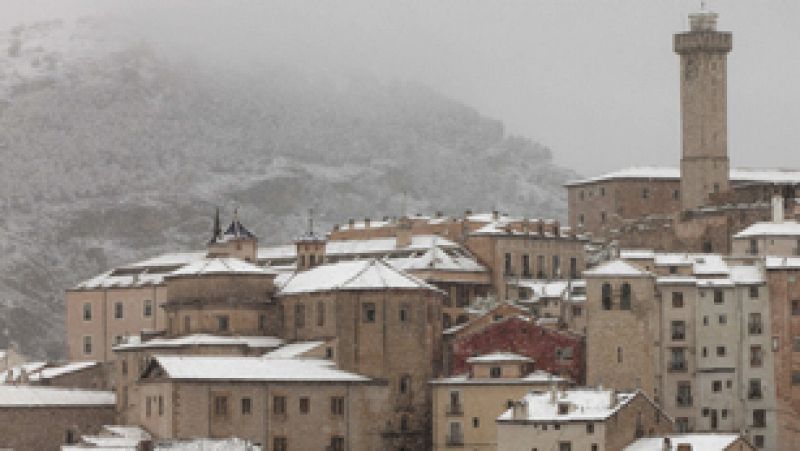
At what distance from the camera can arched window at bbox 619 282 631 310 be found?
417ft

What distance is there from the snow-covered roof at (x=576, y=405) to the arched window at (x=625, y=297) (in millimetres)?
8300

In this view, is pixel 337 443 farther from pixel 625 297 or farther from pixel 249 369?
pixel 625 297

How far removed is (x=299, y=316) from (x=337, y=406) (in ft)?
31.1

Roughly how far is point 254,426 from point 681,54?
44061 millimetres

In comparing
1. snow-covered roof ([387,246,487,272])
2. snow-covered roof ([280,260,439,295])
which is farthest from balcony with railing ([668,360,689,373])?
snow-covered roof ([387,246,487,272])

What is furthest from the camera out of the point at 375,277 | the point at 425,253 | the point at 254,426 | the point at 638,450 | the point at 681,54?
the point at 681,54

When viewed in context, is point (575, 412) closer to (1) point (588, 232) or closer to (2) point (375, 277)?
(2) point (375, 277)

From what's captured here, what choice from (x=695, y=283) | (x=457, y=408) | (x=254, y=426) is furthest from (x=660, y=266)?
(x=254, y=426)

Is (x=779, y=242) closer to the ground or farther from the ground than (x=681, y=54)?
closer to the ground

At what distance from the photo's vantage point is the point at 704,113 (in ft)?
510

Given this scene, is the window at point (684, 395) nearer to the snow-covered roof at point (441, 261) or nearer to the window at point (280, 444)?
the snow-covered roof at point (441, 261)

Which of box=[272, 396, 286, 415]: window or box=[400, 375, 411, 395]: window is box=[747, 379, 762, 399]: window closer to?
box=[400, 375, 411, 395]: window

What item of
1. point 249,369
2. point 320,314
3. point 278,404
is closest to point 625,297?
point 320,314

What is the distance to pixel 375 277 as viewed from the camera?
5246 inches
